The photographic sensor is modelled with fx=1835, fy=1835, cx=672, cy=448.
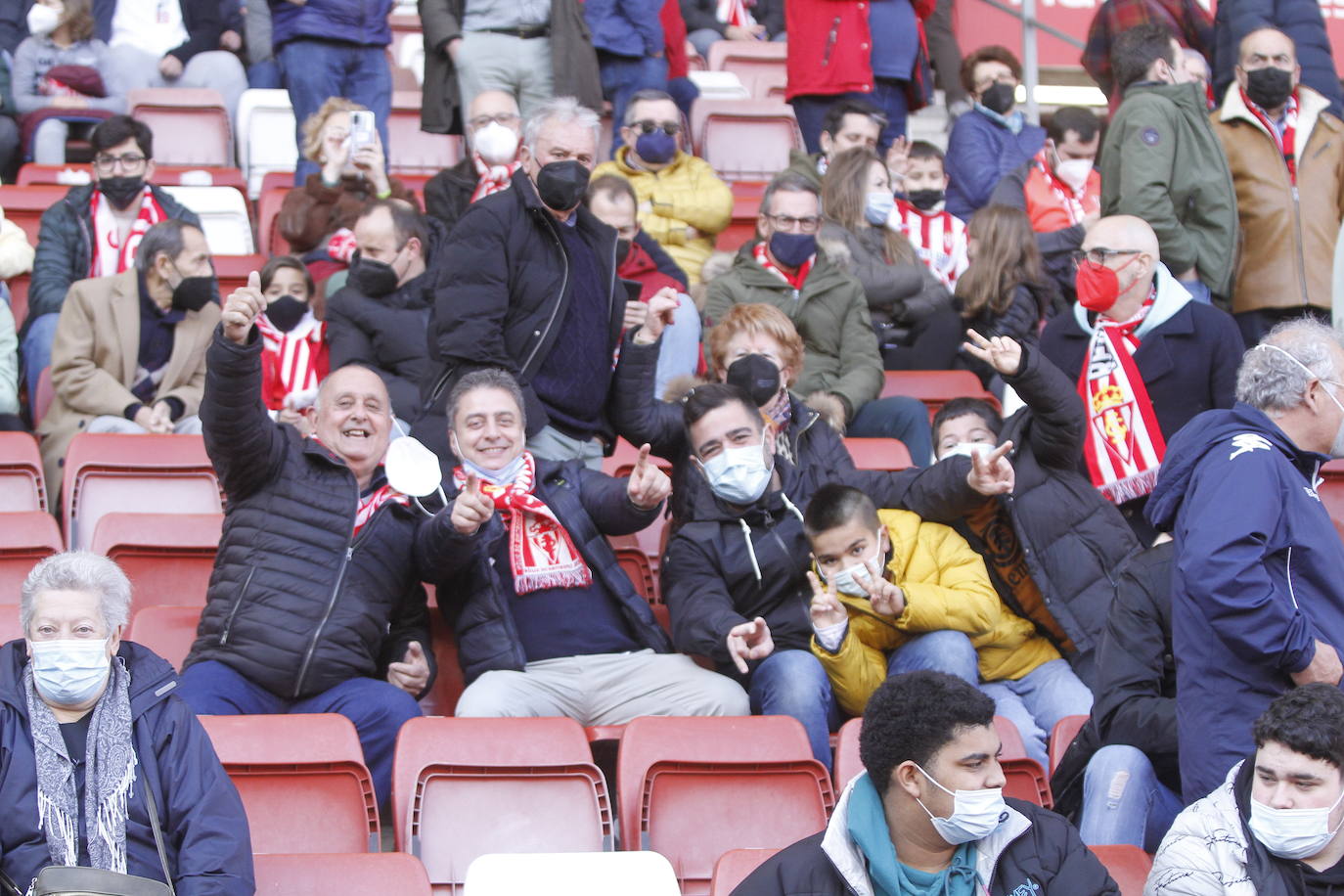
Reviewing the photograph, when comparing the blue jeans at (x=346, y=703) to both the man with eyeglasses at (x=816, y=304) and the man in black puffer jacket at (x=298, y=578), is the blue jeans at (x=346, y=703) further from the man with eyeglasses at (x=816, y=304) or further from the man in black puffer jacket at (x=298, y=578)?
the man with eyeglasses at (x=816, y=304)

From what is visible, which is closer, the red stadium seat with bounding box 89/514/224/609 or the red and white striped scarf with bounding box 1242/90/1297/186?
the red stadium seat with bounding box 89/514/224/609

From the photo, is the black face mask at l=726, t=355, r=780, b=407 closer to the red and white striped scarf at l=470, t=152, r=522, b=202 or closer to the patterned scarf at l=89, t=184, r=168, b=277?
the red and white striped scarf at l=470, t=152, r=522, b=202

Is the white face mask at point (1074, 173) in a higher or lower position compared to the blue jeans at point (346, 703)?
higher

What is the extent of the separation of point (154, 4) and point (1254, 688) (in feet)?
22.4

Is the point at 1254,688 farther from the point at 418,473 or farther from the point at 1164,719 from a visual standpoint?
the point at 418,473

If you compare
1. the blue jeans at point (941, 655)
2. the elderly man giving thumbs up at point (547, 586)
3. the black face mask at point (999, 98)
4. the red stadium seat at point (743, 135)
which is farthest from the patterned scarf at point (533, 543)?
the red stadium seat at point (743, 135)

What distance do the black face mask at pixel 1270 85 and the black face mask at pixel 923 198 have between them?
127cm

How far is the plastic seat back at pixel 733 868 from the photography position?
3342 mm

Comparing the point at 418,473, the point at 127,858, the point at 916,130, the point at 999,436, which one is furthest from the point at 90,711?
the point at 916,130

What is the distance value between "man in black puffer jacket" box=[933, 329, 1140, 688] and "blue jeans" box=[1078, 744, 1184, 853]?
0.73 meters

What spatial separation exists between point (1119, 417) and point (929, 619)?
1.11 metres

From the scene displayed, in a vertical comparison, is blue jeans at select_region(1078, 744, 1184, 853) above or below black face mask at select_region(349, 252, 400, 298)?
below

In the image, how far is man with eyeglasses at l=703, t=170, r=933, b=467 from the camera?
6.00 meters

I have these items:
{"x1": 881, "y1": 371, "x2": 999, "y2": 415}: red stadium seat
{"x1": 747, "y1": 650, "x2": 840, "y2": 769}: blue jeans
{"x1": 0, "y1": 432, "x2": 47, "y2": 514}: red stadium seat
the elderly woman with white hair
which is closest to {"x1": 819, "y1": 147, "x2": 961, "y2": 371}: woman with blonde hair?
{"x1": 881, "y1": 371, "x2": 999, "y2": 415}: red stadium seat
